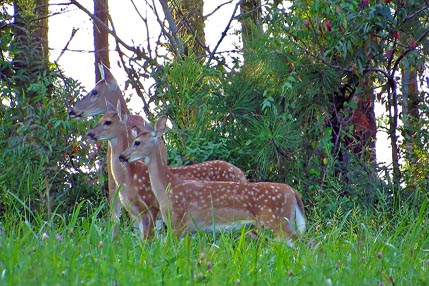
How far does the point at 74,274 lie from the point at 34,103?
6.77 m

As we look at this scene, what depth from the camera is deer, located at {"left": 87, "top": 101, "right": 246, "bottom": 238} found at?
846 centimetres

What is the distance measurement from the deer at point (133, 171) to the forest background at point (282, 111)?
0.95 metres

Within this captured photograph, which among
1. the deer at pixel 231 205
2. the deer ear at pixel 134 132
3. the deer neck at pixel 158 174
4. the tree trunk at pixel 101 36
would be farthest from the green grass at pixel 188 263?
the tree trunk at pixel 101 36

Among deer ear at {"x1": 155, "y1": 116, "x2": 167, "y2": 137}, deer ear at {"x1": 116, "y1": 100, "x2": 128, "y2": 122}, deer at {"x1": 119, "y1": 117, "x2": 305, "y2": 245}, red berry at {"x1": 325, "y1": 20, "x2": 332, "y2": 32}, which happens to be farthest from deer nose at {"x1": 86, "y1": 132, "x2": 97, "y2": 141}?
red berry at {"x1": 325, "y1": 20, "x2": 332, "y2": 32}

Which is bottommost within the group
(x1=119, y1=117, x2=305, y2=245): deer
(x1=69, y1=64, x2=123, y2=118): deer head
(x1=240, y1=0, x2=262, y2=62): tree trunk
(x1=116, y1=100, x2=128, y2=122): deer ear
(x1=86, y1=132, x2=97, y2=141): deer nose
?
(x1=119, y1=117, x2=305, y2=245): deer

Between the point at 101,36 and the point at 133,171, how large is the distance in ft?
20.4

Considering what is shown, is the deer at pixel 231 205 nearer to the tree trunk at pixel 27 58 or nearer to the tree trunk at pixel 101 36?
the tree trunk at pixel 27 58

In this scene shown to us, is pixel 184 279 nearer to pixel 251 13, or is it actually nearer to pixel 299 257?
pixel 299 257

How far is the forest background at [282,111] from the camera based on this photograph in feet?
32.4

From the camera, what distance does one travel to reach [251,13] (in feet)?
41.5

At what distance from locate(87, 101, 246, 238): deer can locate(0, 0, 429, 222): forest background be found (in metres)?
0.95

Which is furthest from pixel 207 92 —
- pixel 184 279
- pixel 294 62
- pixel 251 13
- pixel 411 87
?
pixel 184 279

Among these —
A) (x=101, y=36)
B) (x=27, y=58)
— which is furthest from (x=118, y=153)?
(x=101, y=36)

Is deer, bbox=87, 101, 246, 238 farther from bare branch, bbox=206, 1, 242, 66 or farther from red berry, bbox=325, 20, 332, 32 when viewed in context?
bare branch, bbox=206, 1, 242, 66
